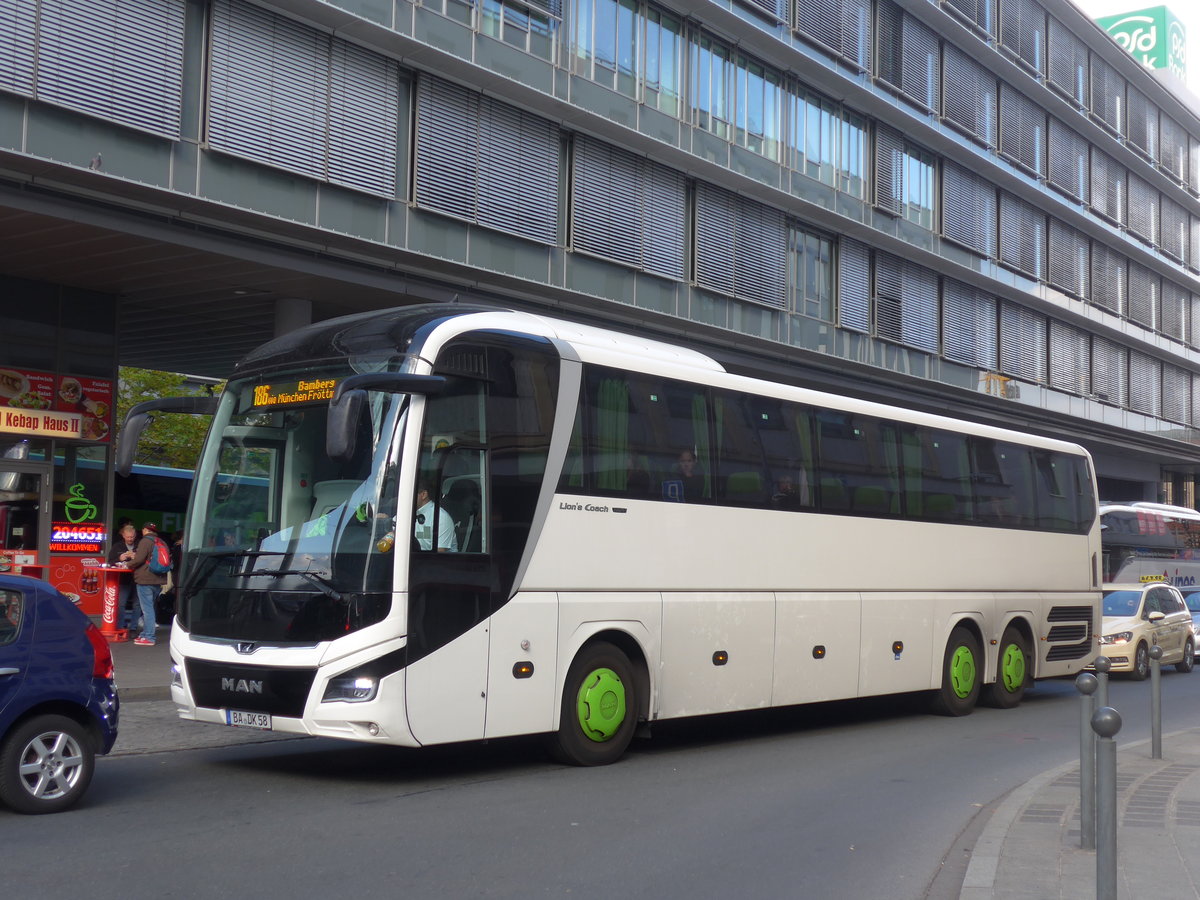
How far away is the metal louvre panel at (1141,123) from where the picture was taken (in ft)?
161

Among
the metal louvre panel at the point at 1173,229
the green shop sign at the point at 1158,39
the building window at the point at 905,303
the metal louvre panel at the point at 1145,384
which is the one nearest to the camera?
the building window at the point at 905,303

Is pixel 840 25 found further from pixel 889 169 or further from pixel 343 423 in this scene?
pixel 343 423

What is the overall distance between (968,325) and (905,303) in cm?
391

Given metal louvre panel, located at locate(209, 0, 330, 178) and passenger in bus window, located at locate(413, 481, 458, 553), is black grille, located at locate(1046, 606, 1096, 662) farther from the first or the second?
metal louvre panel, located at locate(209, 0, 330, 178)

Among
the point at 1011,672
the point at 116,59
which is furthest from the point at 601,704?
the point at 116,59

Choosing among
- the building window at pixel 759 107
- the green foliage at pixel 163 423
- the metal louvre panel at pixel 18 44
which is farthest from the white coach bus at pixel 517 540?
the green foliage at pixel 163 423

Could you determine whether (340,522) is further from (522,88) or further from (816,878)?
(522,88)

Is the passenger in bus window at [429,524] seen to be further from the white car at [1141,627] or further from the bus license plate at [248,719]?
the white car at [1141,627]

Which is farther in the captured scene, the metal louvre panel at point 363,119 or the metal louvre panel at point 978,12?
the metal louvre panel at point 978,12

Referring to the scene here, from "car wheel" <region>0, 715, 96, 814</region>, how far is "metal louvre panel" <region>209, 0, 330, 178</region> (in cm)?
1117

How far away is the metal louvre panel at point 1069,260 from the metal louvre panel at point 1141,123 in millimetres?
6765

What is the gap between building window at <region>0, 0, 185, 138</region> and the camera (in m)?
15.6

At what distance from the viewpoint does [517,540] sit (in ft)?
33.3

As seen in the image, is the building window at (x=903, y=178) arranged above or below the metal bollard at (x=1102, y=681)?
above
